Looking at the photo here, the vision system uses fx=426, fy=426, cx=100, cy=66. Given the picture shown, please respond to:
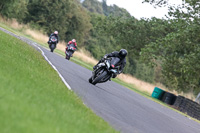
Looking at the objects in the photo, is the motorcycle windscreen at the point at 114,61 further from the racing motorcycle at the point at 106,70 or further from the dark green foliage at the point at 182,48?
the dark green foliage at the point at 182,48

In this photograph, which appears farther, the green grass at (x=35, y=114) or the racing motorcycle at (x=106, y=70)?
the racing motorcycle at (x=106, y=70)

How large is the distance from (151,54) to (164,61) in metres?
1.36

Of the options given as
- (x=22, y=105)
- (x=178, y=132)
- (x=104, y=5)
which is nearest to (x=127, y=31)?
(x=178, y=132)

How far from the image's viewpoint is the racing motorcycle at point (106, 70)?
50.3 feet

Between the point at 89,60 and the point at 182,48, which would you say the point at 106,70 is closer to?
the point at 182,48

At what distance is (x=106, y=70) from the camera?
1547cm

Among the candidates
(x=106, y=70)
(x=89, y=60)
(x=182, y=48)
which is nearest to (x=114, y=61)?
(x=106, y=70)

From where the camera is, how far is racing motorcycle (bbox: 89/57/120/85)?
1533 centimetres

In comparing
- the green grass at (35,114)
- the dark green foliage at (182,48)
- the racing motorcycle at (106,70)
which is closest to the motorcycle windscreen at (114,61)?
the racing motorcycle at (106,70)

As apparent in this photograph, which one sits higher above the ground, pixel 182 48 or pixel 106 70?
pixel 182 48

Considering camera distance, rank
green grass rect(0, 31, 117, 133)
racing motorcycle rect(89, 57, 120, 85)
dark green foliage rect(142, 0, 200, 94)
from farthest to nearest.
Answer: dark green foliage rect(142, 0, 200, 94) → racing motorcycle rect(89, 57, 120, 85) → green grass rect(0, 31, 117, 133)

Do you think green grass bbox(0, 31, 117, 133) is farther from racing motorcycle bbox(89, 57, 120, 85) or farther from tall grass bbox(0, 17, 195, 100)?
tall grass bbox(0, 17, 195, 100)

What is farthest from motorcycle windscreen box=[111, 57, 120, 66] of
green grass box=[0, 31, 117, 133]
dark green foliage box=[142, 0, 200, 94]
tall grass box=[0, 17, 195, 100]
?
tall grass box=[0, 17, 195, 100]

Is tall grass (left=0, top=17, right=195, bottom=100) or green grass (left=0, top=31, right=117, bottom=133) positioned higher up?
tall grass (left=0, top=17, right=195, bottom=100)
